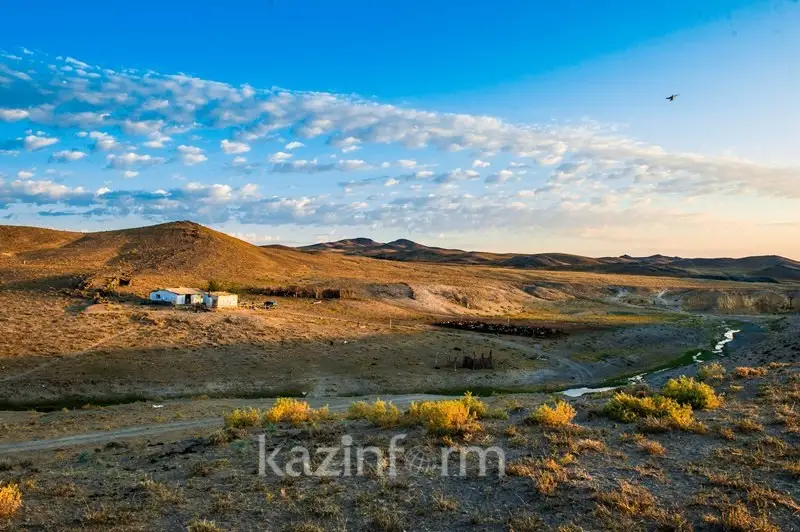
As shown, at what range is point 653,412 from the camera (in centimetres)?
1524

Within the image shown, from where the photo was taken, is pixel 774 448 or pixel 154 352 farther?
pixel 154 352

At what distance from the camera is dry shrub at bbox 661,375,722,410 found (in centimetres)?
1641

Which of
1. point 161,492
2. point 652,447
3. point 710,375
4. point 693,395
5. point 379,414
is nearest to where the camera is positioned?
point 161,492

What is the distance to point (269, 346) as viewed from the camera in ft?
140

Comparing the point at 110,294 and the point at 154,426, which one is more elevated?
the point at 110,294

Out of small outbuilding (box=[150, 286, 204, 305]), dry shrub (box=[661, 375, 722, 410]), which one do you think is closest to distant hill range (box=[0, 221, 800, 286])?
small outbuilding (box=[150, 286, 204, 305])

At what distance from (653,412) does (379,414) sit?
776cm

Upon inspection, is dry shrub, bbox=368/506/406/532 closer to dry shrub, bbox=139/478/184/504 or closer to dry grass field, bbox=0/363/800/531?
dry grass field, bbox=0/363/800/531

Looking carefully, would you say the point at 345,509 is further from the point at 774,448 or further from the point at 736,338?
the point at 736,338

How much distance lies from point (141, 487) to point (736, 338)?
64314mm

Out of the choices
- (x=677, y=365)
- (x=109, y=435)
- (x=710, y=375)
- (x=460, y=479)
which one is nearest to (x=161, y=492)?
(x=460, y=479)

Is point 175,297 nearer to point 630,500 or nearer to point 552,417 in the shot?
point 552,417

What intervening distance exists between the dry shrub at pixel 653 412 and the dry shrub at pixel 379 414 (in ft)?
20.3

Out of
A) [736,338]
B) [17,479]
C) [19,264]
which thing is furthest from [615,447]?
[19,264]
